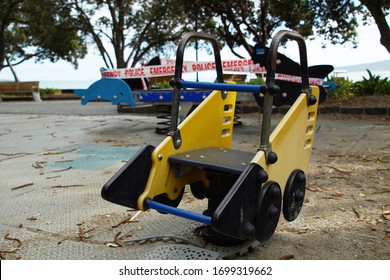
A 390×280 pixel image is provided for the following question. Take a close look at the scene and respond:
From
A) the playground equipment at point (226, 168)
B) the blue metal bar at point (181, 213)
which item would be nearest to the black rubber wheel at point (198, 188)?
the playground equipment at point (226, 168)

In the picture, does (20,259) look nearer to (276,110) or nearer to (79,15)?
(276,110)

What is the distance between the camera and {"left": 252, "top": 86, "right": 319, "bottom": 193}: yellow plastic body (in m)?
1.86

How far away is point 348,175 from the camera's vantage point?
3.27 m

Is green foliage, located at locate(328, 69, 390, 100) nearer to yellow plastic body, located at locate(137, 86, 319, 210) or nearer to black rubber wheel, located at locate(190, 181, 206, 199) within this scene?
yellow plastic body, located at locate(137, 86, 319, 210)

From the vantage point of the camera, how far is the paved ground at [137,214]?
6.35 ft

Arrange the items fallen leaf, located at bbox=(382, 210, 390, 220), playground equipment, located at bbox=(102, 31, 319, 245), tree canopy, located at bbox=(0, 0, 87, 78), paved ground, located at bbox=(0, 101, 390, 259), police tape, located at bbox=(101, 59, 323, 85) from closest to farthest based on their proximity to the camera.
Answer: playground equipment, located at bbox=(102, 31, 319, 245)
paved ground, located at bbox=(0, 101, 390, 259)
fallen leaf, located at bbox=(382, 210, 390, 220)
police tape, located at bbox=(101, 59, 323, 85)
tree canopy, located at bbox=(0, 0, 87, 78)

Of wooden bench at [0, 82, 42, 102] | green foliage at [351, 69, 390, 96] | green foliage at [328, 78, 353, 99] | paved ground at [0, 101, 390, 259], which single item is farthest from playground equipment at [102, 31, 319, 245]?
wooden bench at [0, 82, 42, 102]

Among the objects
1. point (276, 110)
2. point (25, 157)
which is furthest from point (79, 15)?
point (25, 157)

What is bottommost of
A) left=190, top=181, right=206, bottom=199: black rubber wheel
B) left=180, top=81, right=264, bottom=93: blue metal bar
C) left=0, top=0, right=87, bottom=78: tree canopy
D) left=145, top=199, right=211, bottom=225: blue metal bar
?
left=190, top=181, right=206, bottom=199: black rubber wheel

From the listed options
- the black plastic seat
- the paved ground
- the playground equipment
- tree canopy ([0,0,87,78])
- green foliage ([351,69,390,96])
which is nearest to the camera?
the playground equipment

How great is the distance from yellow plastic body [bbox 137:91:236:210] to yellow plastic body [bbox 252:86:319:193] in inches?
18.5

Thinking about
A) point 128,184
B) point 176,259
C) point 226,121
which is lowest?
point 176,259

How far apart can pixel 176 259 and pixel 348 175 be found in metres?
1.96

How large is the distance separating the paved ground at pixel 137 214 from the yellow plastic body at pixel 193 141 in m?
0.27
